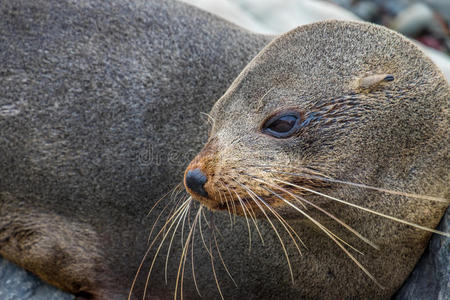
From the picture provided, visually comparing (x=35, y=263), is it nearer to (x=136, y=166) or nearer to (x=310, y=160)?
(x=136, y=166)

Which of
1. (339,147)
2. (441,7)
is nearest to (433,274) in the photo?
(339,147)

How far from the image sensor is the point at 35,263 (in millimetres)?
3914

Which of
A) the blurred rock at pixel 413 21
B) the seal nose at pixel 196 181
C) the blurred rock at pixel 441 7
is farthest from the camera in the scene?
the blurred rock at pixel 441 7

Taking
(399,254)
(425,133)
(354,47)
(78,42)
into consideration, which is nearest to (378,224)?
(399,254)

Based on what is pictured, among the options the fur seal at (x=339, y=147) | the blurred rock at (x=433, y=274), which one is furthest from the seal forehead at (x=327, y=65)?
the blurred rock at (x=433, y=274)

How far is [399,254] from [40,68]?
2398 millimetres

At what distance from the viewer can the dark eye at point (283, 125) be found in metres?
2.83

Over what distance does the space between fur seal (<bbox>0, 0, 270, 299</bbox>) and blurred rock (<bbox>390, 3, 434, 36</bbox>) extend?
7.14 metres

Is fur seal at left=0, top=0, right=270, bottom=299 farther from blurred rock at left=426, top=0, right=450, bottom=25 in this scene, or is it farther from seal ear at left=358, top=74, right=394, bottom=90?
blurred rock at left=426, top=0, right=450, bottom=25

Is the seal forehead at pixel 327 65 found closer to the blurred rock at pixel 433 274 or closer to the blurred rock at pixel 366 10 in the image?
the blurred rock at pixel 433 274

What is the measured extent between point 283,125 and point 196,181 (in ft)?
1.60

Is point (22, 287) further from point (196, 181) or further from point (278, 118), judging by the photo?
point (278, 118)

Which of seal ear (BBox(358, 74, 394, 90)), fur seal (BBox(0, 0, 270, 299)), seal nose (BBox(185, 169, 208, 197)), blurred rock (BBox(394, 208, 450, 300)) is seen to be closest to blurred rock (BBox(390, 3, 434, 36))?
fur seal (BBox(0, 0, 270, 299))

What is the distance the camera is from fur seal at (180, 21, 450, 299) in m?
2.79
